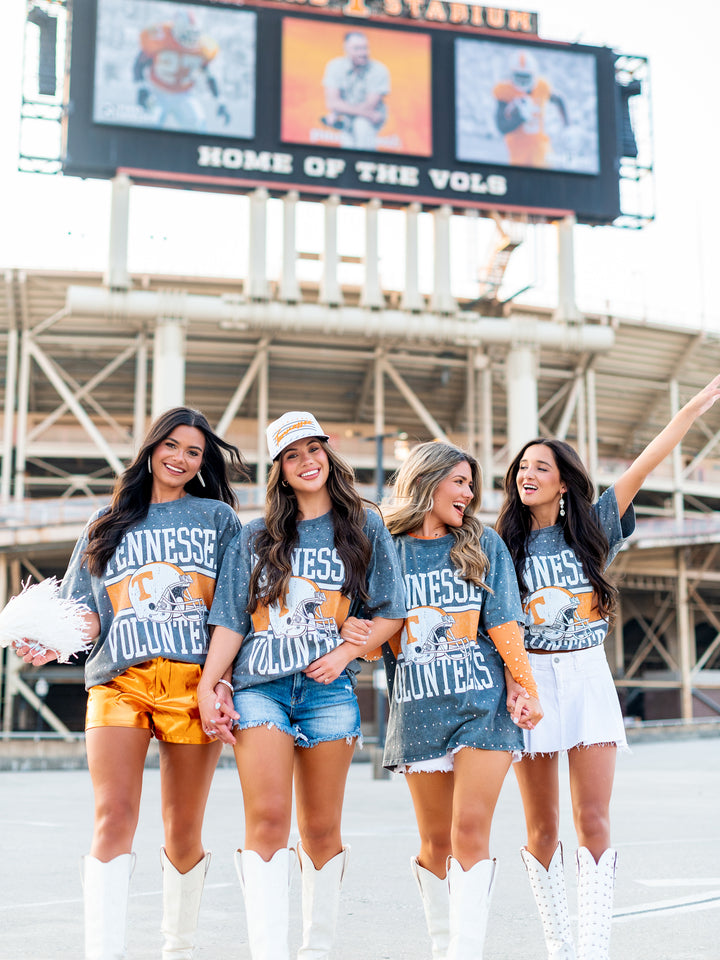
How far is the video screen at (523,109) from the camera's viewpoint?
3625 centimetres

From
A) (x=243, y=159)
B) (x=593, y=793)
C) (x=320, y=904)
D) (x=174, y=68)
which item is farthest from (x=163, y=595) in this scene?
(x=174, y=68)

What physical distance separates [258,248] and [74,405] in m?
8.11

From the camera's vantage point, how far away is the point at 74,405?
35562 millimetres

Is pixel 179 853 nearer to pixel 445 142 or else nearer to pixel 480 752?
pixel 480 752

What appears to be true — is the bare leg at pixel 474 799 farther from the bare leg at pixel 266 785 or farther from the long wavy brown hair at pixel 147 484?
the long wavy brown hair at pixel 147 484

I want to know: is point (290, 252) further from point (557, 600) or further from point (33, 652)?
point (33, 652)

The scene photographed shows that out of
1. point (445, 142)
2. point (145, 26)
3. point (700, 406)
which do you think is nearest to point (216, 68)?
point (145, 26)

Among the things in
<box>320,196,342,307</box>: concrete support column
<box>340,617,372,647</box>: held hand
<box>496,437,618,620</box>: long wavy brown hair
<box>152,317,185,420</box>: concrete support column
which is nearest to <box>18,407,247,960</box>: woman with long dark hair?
<box>340,617,372,647</box>: held hand

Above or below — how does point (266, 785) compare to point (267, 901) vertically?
above

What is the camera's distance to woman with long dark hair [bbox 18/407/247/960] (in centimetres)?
402

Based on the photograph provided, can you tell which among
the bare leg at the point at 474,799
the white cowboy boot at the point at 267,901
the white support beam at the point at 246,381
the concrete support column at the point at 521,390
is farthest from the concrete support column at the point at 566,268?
the white cowboy boot at the point at 267,901

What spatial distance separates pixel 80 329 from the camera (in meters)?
36.4

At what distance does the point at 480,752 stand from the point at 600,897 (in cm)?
81

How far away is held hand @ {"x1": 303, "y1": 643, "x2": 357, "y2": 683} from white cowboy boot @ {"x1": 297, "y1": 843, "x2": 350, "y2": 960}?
2.24 feet
